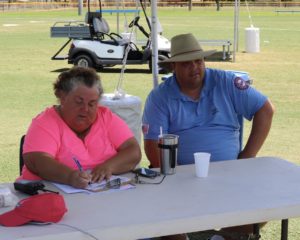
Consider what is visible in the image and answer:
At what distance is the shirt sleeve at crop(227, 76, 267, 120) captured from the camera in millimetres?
3580

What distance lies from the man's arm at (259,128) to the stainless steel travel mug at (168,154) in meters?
0.92

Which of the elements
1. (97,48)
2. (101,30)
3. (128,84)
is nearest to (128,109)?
(128,84)

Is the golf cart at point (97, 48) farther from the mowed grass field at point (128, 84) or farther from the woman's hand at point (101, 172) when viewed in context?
the woman's hand at point (101, 172)

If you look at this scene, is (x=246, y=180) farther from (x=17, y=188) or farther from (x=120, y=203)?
(x=17, y=188)

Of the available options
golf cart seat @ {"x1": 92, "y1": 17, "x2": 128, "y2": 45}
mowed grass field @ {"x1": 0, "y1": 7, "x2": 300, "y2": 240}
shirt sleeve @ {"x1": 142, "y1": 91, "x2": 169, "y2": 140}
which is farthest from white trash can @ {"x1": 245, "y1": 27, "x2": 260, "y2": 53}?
shirt sleeve @ {"x1": 142, "y1": 91, "x2": 169, "y2": 140}

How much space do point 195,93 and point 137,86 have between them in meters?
6.97

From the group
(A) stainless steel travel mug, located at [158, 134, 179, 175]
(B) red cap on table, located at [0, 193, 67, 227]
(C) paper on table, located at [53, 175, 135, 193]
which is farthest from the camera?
(A) stainless steel travel mug, located at [158, 134, 179, 175]

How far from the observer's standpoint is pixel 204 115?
3561 mm

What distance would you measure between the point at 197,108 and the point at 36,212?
5.38 feet

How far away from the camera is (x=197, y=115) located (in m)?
3.55

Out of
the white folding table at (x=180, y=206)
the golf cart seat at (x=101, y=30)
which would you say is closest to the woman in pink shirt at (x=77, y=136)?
the white folding table at (x=180, y=206)

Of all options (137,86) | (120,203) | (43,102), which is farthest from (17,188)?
(137,86)

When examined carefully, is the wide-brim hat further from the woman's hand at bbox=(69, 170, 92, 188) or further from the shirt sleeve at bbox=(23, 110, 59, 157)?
the woman's hand at bbox=(69, 170, 92, 188)

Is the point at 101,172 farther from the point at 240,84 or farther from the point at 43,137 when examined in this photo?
the point at 240,84
